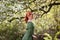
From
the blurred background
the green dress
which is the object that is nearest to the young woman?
the green dress

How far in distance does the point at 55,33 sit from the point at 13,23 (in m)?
0.94

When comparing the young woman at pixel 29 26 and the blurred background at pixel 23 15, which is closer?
the young woman at pixel 29 26

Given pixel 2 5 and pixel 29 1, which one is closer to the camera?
pixel 2 5

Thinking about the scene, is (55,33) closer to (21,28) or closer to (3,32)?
(21,28)

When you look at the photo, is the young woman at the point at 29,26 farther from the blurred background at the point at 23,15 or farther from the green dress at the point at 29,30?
the blurred background at the point at 23,15

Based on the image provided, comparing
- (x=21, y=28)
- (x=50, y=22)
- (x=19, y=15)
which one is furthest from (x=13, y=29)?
(x=50, y=22)

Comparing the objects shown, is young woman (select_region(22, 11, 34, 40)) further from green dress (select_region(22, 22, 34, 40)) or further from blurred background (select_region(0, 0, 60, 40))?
blurred background (select_region(0, 0, 60, 40))

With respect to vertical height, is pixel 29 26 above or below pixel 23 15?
above

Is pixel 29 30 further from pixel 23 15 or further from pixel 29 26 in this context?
pixel 23 15

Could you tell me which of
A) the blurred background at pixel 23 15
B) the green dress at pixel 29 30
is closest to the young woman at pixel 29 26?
the green dress at pixel 29 30

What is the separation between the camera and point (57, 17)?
15.4ft

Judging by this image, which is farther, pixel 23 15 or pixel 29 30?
pixel 23 15

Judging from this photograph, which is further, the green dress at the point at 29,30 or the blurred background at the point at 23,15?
the blurred background at the point at 23,15

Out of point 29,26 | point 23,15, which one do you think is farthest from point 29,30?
point 23,15
